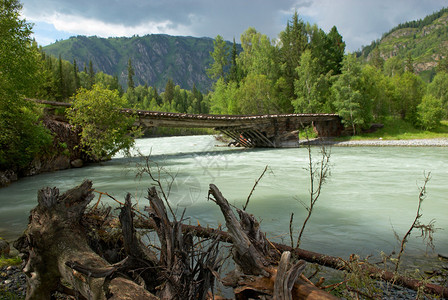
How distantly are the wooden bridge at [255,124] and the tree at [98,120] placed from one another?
5.25 metres

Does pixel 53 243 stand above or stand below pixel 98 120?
below

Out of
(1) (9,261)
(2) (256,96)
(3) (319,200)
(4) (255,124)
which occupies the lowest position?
(3) (319,200)

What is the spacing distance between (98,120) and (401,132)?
3495 centimetres

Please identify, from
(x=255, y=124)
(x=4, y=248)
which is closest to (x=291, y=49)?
(x=255, y=124)

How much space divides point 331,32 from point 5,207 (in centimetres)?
5686

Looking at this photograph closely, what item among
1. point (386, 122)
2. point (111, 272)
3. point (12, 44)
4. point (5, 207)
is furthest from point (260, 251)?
point (386, 122)

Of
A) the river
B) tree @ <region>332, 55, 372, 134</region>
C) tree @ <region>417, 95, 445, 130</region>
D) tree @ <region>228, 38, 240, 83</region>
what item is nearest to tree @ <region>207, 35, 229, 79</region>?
tree @ <region>228, 38, 240, 83</region>

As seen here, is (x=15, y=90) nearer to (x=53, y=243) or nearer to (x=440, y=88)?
(x=53, y=243)

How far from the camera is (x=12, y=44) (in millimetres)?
11586

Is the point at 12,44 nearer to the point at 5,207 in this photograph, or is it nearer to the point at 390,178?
the point at 5,207

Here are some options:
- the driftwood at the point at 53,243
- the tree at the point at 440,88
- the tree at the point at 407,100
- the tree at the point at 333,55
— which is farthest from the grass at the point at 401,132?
the driftwood at the point at 53,243

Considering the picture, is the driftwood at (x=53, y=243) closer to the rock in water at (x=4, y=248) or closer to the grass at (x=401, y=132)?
the rock in water at (x=4, y=248)

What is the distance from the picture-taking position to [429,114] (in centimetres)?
3616

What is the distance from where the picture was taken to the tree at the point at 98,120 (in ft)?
51.6
